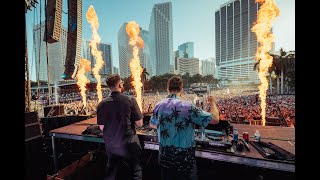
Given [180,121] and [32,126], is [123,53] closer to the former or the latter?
[32,126]

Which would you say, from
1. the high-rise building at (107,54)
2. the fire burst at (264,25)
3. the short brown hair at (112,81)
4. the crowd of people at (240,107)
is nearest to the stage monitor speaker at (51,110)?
the crowd of people at (240,107)

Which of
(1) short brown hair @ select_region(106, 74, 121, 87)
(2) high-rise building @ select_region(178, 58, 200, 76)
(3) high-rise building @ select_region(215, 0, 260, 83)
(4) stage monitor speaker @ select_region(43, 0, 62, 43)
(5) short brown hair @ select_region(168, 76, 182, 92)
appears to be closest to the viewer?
(5) short brown hair @ select_region(168, 76, 182, 92)

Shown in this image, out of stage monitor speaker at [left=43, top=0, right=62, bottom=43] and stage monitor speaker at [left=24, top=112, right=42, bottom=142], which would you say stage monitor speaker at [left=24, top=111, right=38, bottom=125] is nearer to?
stage monitor speaker at [left=24, top=112, right=42, bottom=142]

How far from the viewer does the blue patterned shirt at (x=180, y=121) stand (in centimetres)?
214

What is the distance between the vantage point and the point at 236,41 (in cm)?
11200

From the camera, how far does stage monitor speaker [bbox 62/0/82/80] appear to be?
7.80 metres

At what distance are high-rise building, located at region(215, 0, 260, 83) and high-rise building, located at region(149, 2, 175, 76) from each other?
41846mm

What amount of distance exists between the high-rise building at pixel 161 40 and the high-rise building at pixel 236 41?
4185 centimetres

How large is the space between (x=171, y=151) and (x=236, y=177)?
8.19 ft

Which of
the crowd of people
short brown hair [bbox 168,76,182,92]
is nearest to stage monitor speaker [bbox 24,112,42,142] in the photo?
short brown hair [bbox 168,76,182,92]

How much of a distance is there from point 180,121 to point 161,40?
505 ft

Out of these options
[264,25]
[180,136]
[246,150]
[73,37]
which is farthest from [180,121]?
[264,25]
